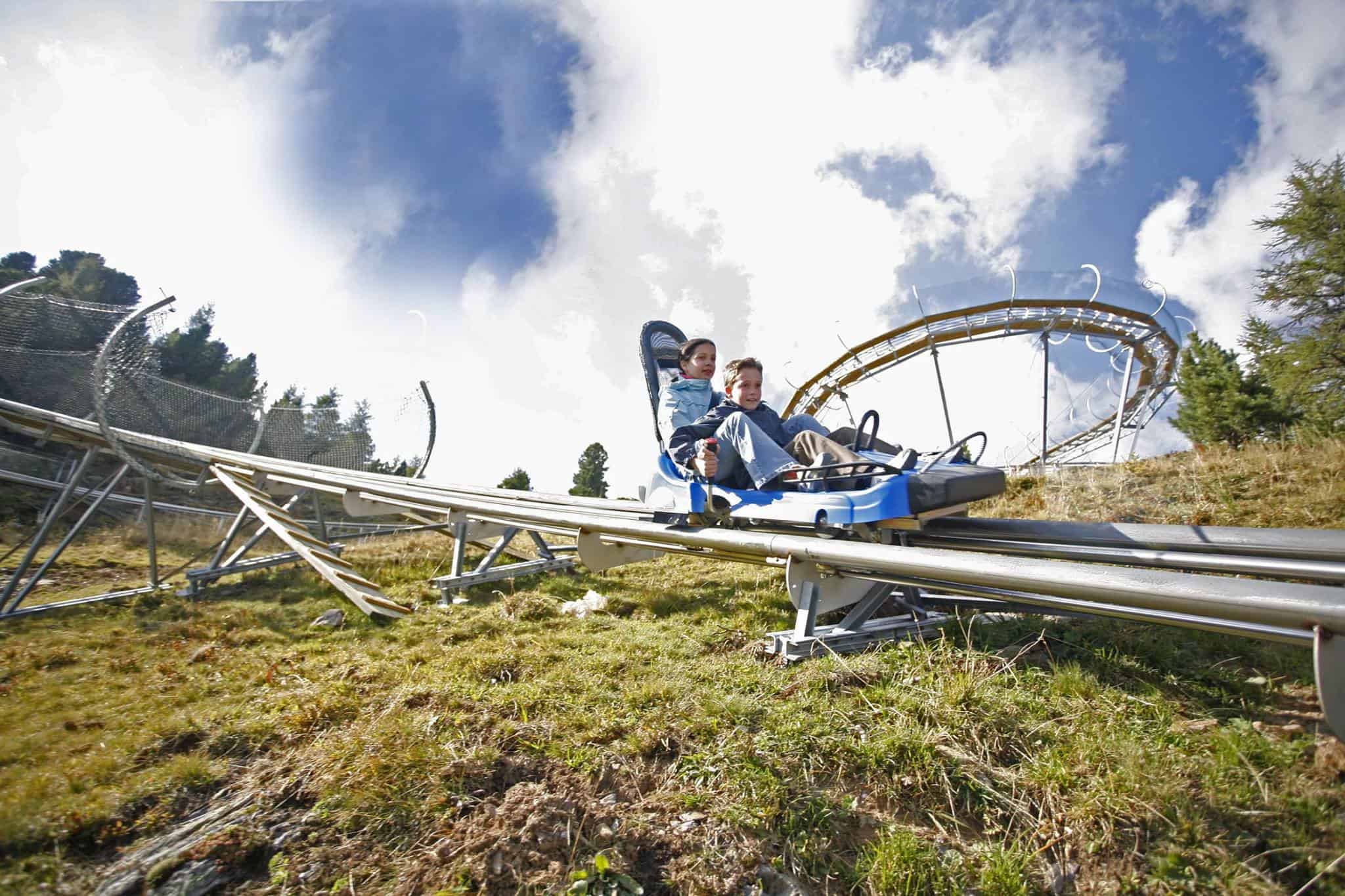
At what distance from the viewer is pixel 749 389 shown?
3.93 m

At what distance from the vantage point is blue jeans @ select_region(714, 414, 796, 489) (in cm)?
318

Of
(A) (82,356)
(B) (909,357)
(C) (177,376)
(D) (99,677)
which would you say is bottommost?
(D) (99,677)

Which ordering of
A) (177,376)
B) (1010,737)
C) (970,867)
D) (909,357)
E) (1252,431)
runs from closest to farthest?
1. (970,867)
2. (1010,737)
3. (909,357)
4. (1252,431)
5. (177,376)

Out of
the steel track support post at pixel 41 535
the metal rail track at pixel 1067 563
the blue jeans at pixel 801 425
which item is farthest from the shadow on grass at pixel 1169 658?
the steel track support post at pixel 41 535

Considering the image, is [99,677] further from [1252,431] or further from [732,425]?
[1252,431]

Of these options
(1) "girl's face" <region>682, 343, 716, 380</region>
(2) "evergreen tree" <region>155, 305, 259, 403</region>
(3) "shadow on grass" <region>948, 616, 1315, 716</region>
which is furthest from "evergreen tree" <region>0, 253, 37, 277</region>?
(3) "shadow on grass" <region>948, 616, 1315, 716</region>

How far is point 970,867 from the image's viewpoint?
4.99 feet

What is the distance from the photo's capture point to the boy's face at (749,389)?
3938mm

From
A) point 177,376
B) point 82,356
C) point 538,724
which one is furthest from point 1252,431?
point 177,376

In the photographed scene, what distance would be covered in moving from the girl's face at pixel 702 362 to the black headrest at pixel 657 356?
0.28m

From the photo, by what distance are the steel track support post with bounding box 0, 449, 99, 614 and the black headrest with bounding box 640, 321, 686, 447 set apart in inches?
272

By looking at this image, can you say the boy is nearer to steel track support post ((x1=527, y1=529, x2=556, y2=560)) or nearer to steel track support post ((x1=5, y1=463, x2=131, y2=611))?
steel track support post ((x1=527, y1=529, x2=556, y2=560))

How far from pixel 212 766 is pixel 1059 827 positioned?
2.86 m

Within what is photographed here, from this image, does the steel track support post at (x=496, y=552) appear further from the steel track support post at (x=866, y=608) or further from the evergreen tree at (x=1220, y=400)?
the evergreen tree at (x=1220, y=400)
